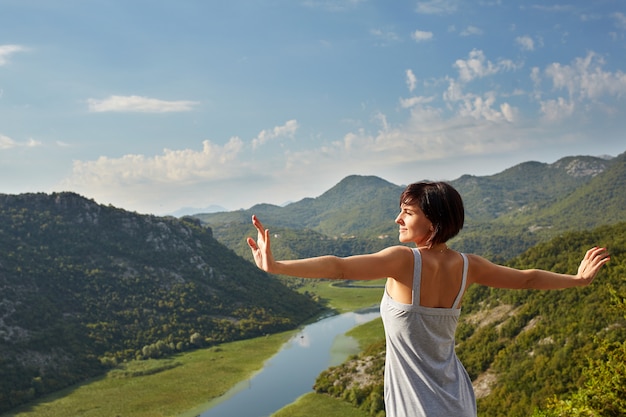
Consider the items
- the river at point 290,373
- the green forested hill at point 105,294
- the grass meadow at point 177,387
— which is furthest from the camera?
the green forested hill at point 105,294

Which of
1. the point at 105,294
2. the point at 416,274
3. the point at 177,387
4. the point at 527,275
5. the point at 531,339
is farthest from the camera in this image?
the point at 105,294

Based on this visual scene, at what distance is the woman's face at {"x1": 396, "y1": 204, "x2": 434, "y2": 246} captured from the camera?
3090mm

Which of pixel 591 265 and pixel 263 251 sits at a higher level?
pixel 263 251

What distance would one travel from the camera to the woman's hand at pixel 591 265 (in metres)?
3.63

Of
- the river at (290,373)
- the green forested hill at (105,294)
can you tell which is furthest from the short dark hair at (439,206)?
the green forested hill at (105,294)

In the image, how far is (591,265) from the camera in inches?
144

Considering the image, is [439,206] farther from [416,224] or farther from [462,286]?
[462,286]

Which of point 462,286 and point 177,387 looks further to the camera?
point 177,387

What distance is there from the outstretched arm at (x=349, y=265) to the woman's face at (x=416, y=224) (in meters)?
0.22

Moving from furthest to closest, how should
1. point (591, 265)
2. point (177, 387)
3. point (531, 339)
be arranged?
point (177, 387)
point (531, 339)
point (591, 265)

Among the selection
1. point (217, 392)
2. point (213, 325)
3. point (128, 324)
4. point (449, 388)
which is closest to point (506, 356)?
point (217, 392)

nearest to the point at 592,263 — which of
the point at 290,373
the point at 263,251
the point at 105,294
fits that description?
the point at 263,251

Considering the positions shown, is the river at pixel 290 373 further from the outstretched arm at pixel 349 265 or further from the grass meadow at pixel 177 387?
the outstretched arm at pixel 349 265

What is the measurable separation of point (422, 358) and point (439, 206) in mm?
980
